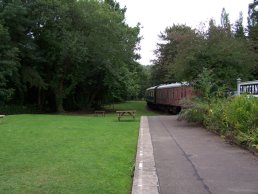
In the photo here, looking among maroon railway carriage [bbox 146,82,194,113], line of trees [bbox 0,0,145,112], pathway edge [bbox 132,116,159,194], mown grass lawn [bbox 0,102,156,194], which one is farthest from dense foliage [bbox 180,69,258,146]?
line of trees [bbox 0,0,145,112]

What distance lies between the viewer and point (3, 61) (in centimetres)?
3177

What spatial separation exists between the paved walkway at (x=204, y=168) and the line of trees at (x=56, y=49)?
23.1 metres

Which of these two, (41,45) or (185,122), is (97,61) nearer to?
(41,45)

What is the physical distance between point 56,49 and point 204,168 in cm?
3115

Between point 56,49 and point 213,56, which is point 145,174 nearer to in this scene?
point 213,56

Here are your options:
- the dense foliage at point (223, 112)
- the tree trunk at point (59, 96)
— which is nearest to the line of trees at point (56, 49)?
the tree trunk at point (59, 96)

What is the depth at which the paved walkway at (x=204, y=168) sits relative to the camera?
22.7ft

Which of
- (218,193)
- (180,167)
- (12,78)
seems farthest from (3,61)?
(218,193)

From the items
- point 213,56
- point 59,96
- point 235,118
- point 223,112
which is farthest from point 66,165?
point 59,96

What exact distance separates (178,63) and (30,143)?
1332 centimetres

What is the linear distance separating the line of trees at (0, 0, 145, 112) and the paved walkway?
75.6 feet

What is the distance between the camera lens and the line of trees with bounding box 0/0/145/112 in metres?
34.9

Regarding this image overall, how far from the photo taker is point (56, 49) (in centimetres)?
3816

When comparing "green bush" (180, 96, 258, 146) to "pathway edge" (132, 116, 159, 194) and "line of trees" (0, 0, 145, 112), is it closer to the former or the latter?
"pathway edge" (132, 116, 159, 194)
